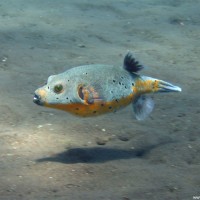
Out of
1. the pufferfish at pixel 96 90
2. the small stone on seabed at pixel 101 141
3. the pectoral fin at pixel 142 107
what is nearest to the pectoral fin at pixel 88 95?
the pufferfish at pixel 96 90

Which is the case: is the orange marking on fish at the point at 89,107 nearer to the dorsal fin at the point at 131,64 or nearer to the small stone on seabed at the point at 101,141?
the dorsal fin at the point at 131,64

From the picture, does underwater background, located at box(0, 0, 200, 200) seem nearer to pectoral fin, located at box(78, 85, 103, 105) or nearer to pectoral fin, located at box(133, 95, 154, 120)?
pectoral fin, located at box(133, 95, 154, 120)

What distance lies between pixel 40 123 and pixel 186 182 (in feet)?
5.55

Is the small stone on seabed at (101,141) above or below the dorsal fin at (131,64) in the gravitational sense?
below

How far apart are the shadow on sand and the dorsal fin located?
0.78 m

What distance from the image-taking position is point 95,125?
4.50 m

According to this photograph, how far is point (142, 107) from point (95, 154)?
628mm

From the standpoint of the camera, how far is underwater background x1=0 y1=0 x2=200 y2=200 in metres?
3.44

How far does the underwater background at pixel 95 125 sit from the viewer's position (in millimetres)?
3441

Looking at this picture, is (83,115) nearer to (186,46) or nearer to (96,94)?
(96,94)

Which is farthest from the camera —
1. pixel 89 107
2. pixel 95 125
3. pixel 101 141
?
pixel 95 125

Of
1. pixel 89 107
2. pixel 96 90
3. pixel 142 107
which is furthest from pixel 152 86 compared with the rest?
pixel 89 107

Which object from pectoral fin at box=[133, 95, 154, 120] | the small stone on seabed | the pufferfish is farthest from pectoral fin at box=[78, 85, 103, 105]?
the small stone on seabed

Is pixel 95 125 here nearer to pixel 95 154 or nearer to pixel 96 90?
pixel 95 154
